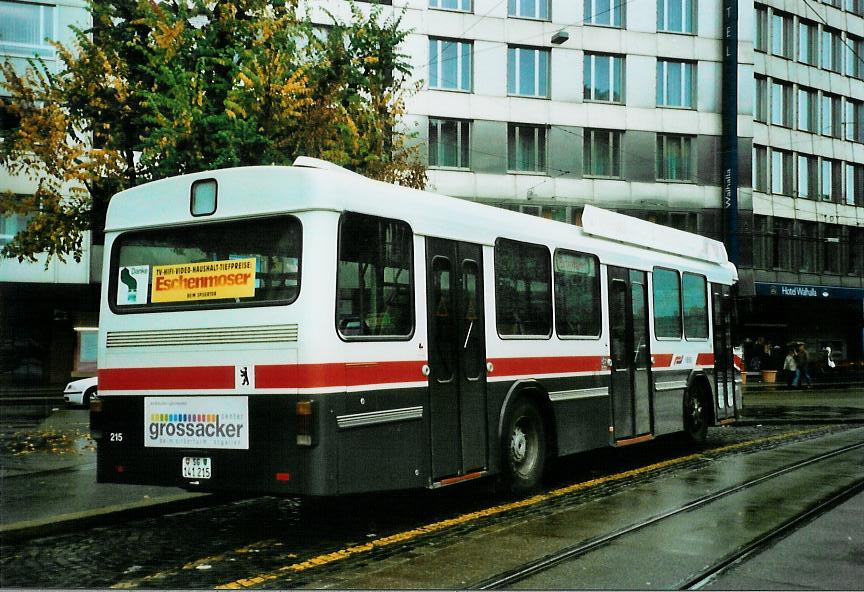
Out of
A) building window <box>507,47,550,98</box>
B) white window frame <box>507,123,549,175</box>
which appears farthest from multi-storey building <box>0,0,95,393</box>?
building window <box>507,47,550,98</box>

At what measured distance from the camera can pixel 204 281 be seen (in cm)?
771

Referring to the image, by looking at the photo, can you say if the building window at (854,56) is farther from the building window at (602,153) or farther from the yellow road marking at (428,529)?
the yellow road marking at (428,529)

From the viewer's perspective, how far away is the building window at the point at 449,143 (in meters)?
35.7

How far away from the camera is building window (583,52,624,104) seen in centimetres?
3800

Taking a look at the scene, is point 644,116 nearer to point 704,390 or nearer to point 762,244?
point 762,244

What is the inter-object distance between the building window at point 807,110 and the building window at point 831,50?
2.08 m

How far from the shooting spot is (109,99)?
14977 millimetres

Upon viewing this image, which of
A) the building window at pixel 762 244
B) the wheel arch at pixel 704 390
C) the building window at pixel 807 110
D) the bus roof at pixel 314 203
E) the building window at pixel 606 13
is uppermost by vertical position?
the building window at pixel 606 13

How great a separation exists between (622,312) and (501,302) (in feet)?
9.83

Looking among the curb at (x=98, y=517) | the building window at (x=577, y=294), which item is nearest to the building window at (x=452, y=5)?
the building window at (x=577, y=294)

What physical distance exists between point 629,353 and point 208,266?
6209 millimetres

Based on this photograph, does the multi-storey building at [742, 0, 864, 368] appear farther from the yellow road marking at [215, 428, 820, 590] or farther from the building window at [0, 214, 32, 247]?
the yellow road marking at [215, 428, 820, 590]

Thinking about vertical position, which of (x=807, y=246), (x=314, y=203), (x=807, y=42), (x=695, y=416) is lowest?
(x=695, y=416)

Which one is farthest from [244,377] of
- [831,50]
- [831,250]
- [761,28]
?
[831,50]
